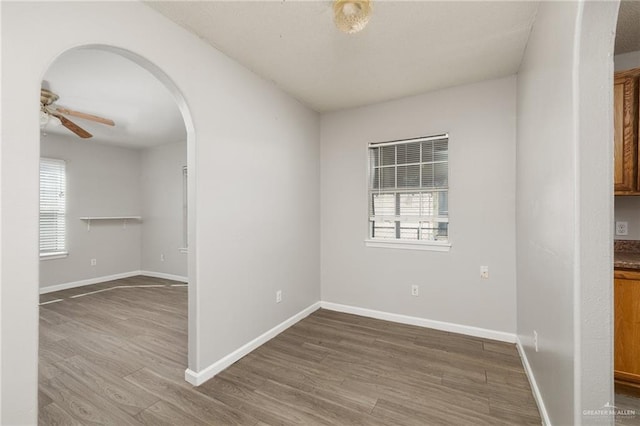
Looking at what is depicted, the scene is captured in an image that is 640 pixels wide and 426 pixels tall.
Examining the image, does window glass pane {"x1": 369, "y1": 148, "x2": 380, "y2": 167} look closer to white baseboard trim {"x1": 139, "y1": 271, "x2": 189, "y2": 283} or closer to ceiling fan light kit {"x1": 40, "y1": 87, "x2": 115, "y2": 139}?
ceiling fan light kit {"x1": 40, "y1": 87, "x2": 115, "y2": 139}

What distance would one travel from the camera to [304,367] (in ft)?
7.54

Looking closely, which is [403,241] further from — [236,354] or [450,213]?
[236,354]

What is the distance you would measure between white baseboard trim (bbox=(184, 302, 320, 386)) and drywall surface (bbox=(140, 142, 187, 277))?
3.09m

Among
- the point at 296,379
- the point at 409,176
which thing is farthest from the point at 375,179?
the point at 296,379

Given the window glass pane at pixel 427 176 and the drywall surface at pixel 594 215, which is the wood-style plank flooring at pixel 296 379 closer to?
the drywall surface at pixel 594 215

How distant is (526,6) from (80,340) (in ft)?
15.4

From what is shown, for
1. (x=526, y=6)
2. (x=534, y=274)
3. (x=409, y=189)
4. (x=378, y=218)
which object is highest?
(x=526, y=6)

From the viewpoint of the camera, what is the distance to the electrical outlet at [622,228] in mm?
2240

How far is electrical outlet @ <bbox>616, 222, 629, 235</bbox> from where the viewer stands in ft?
7.35

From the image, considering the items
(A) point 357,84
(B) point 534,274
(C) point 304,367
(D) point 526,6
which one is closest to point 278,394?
(C) point 304,367

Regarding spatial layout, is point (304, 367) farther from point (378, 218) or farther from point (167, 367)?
point (378, 218)

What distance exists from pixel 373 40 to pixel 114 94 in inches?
114

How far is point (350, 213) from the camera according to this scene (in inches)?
139

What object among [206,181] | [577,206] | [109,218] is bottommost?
[109,218]
